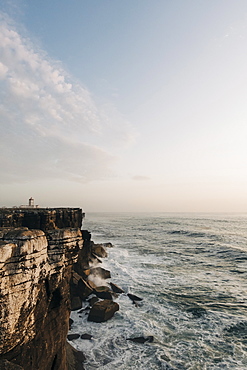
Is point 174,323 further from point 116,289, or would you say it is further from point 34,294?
point 34,294

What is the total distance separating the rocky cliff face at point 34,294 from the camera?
4.85 metres

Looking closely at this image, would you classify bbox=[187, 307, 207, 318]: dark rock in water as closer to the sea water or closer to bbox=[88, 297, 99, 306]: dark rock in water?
the sea water

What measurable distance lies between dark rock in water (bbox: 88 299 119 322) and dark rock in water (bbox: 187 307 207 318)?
5.31m

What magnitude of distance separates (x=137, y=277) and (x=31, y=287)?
18047mm

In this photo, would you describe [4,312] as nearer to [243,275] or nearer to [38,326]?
[38,326]

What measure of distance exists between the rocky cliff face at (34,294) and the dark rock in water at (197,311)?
1013 centimetres

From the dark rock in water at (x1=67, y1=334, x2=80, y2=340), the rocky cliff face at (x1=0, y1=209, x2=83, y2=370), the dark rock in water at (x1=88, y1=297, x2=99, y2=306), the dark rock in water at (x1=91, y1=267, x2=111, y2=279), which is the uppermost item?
the rocky cliff face at (x1=0, y1=209, x2=83, y2=370)

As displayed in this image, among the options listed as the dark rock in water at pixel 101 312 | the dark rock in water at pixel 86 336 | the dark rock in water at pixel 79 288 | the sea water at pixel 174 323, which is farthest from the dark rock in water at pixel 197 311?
the dark rock in water at pixel 79 288

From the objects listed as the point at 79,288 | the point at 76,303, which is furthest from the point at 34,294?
the point at 79,288

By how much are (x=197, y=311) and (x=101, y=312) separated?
21.6ft

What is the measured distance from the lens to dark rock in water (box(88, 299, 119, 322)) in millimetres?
13526

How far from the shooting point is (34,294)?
223 inches

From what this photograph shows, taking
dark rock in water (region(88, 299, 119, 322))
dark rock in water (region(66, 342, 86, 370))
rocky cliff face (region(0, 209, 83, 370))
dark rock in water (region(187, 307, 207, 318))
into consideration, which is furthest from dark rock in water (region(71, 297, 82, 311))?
dark rock in water (region(187, 307, 207, 318))

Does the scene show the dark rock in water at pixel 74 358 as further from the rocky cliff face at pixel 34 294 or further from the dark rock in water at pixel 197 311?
the dark rock in water at pixel 197 311
